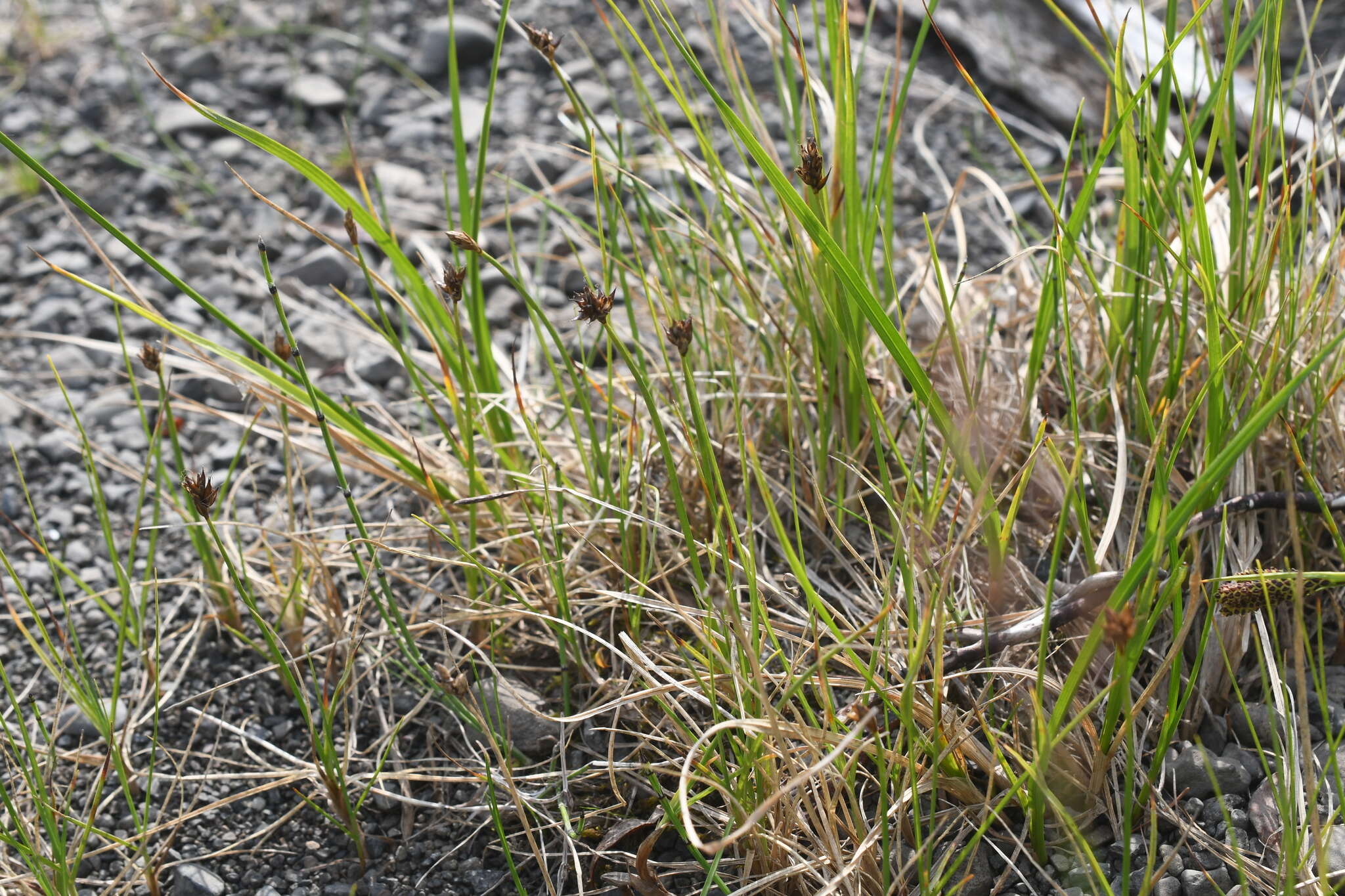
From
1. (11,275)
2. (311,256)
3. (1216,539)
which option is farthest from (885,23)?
(11,275)

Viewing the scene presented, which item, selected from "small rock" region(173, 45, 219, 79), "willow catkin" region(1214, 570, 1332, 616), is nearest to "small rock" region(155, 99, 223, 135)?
"small rock" region(173, 45, 219, 79)

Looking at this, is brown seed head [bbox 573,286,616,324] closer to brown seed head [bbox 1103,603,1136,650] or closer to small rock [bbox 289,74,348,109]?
brown seed head [bbox 1103,603,1136,650]

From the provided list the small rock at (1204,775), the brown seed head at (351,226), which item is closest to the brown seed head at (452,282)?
the brown seed head at (351,226)

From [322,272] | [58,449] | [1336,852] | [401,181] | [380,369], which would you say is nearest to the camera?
[1336,852]

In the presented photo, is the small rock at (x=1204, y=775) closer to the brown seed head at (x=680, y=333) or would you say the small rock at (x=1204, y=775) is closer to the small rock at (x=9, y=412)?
the brown seed head at (x=680, y=333)

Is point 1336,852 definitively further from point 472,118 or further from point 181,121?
point 181,121

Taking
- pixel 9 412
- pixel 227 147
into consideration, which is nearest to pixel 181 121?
→ pixel 227 147
